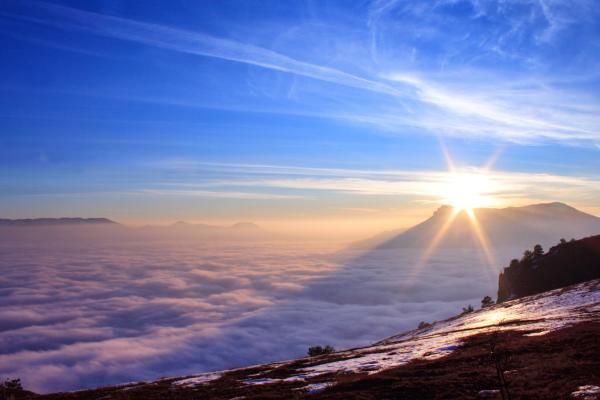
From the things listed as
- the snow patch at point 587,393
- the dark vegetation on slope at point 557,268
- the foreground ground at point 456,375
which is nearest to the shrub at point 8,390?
the foreground ground at point 456,375

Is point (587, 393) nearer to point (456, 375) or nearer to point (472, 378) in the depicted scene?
point (472, 378)

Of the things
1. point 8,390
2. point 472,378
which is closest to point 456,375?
point 472,378

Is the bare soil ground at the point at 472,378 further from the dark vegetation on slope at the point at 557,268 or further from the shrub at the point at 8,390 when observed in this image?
the dark vegetation on slope at the point at 557,268

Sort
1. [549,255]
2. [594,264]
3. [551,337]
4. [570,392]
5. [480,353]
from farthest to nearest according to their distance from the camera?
[549,255] < [594,264] < [551,337] < [480,353] < [570,392]

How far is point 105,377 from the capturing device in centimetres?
19325

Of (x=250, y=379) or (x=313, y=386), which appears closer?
(x=313, y=386)

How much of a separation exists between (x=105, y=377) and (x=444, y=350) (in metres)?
208

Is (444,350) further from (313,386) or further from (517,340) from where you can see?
(313,386)

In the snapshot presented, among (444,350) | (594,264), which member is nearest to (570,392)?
(444,350)

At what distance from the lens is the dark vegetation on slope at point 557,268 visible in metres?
90.1

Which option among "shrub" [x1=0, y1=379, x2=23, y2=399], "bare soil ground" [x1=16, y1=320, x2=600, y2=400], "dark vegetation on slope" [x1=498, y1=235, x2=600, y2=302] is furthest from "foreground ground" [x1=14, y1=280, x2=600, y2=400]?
"dark vegetation on slope" [x1=498, y1=235, x2=600, y2=302]

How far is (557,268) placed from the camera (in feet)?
312

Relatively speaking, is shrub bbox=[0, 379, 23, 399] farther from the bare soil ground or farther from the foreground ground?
the bare soil ground

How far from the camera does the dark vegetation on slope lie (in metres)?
90.1
